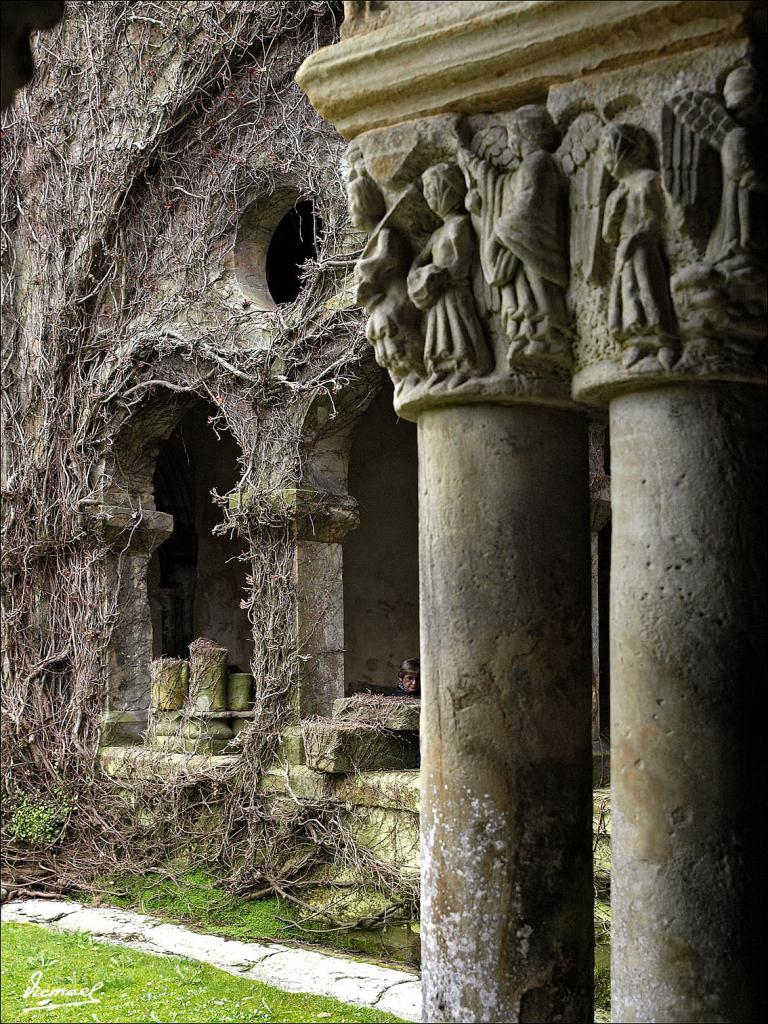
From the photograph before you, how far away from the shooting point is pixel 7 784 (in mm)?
8219

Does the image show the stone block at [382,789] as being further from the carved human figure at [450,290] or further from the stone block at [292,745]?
the carved human figure at [450,290]

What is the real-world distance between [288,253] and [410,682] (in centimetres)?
410

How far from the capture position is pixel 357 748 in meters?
6.29

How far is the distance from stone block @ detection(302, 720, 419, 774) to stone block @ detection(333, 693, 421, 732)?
63mm

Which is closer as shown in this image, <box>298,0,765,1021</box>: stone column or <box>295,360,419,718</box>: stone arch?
<box>298,0,765,1021</box>: stone column

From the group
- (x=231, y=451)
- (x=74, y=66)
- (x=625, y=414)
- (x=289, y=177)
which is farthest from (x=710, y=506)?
(x=231, y=451)

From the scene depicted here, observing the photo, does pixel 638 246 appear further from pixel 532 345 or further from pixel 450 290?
pixel 450 290

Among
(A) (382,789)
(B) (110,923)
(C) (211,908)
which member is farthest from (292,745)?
(B) (110,923)

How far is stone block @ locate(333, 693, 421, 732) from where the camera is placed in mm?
6312

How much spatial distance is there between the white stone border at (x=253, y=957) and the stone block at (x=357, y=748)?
1.00m

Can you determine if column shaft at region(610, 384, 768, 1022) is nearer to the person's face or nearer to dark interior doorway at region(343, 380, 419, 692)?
the person's face

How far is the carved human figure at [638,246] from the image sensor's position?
187 cm

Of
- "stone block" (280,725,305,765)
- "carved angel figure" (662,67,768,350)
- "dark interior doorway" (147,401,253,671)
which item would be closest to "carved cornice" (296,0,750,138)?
"carved angel figure" (662,67,768,350)

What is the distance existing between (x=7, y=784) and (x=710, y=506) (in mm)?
7429
